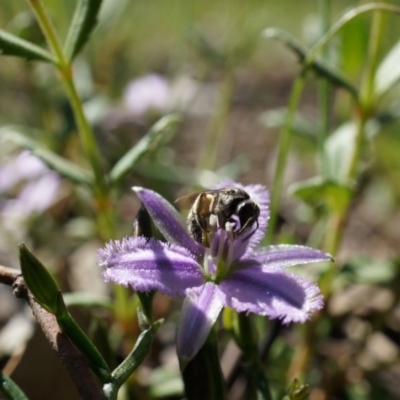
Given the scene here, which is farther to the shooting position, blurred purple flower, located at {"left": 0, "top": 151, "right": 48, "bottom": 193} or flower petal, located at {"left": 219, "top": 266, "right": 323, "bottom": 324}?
blurred purple flower, located at {"left": 0, "top": 151, "right": 48, "bottom": 193}

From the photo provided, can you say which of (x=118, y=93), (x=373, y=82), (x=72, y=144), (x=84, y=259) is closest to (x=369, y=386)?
(x=373, y=82)

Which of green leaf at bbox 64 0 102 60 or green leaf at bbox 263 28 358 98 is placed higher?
green leaf at bbox 64 0 102 60

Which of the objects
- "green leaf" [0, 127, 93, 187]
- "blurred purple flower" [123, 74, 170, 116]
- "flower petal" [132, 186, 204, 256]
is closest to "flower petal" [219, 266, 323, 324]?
"flower petal" [132, 186, 204, 256]

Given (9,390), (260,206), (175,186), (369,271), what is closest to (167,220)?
(260,206)

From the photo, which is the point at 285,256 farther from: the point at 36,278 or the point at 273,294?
the point at 36,278

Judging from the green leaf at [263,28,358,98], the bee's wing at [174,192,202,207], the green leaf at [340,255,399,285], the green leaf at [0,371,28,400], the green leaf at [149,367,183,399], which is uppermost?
the green leaf at [263,28,358,98]

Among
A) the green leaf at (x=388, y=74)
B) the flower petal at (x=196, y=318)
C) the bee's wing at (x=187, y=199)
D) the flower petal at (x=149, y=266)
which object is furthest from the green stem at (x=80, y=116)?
the green leaf at (x=388, y=74)

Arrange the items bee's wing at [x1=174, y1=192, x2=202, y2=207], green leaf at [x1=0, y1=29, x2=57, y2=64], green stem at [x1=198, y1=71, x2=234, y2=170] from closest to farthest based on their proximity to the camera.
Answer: bee's wing at [x1=174, y1=192, x2=202, y2=207] < green leaf at [x1=0, y1=29, x2=57, y2=64] < green stem at [x1=198, y1=71, x2=234, y2=170]

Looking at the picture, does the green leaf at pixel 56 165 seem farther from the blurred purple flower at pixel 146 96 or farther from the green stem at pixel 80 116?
the blurred purple flower at pixel 146 96

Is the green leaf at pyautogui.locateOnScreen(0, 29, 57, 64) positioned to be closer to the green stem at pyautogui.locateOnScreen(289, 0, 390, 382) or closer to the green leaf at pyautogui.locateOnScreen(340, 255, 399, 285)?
the green stem at pyautogui.locateOnScreen(289, 0, 390, 382)
